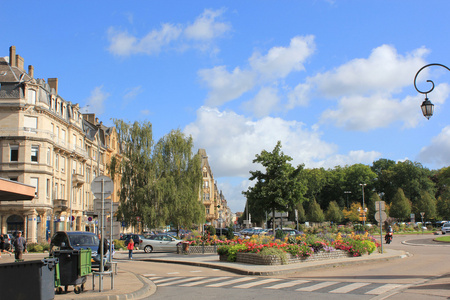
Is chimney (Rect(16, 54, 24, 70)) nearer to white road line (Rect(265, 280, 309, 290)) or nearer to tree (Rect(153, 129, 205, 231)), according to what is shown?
tree (Rect(153, 129, 205, 231))

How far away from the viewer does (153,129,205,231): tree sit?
154 feet

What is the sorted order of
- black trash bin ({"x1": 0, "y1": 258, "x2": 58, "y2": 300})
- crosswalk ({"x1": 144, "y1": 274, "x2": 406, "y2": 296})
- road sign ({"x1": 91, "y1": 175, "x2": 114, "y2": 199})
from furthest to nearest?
road sign ({"x1": 91, "y1": 175, "x2": 114, "y2": 199}) < crosswalk ({"x1": 144, "y1": 274, "x2": 406, "y2": 296}) < black trash bin ({"x1": 0, "y1": 258, "x2": 58, "y2": 300})

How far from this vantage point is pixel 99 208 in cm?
1359

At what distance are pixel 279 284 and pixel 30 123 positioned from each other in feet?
131

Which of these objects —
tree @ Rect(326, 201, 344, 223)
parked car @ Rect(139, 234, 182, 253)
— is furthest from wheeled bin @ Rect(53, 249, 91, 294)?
tree @ Rect(326, 201, 344, 223)

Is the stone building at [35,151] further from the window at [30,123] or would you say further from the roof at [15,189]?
the roof at [15,189]

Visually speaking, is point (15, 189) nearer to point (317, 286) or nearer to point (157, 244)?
point (317, 286)

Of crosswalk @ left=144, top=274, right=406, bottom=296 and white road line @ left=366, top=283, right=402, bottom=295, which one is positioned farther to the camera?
crosswalk @ left=144, top=274, right=406, bottom=296

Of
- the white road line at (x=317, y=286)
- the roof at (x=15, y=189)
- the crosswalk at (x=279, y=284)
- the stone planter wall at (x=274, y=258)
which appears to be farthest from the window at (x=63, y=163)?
the white road line at (x=317, y=286)

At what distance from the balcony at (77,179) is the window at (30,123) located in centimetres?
992

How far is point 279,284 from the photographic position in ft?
47.8

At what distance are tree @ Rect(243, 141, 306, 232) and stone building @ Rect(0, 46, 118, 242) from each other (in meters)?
21.5

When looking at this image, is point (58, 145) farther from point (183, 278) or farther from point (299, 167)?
point (183, 278)

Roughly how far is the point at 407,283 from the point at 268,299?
5349mm
